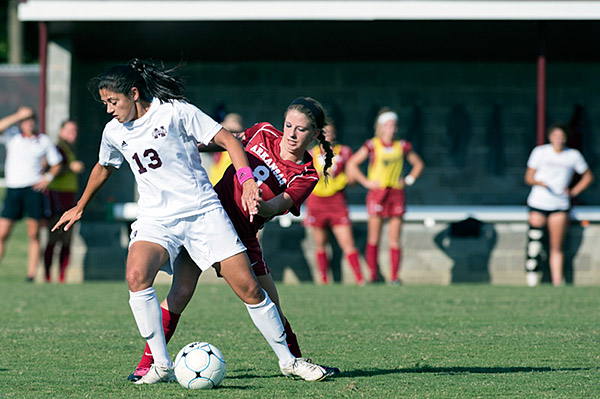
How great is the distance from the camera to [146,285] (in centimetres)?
480

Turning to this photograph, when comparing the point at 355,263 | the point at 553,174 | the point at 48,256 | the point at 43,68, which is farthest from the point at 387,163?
the point at 43,68

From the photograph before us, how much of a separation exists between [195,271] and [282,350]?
627 millimetres

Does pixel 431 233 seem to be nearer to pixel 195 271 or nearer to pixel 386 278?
pixel 386 278

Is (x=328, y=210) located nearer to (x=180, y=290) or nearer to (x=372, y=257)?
(x=372, y=257)

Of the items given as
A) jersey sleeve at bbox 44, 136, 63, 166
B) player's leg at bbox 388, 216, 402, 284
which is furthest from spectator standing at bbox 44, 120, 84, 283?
player's leg at bbox 388, 216, 402, 284

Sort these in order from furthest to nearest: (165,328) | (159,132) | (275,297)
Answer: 1. (275,297)
2. (165,328)
3. (159,132)

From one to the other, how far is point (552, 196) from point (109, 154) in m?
7.72

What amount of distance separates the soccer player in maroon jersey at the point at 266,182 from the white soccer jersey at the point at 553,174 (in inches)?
276

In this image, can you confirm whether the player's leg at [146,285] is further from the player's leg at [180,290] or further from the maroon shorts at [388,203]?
the maroon shorts at [388,203]

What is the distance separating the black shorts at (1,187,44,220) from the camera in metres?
11.5

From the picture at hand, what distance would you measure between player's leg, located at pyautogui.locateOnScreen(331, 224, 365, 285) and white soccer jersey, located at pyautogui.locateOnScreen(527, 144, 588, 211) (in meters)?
2.25

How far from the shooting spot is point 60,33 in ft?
43.5

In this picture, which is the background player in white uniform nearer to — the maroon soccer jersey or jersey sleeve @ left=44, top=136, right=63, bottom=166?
jersey sleeve @ left=44, top=136, right=63, bottom=166

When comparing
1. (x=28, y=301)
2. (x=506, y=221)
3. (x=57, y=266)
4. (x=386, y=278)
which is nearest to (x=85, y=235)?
(x=57, y=266)
